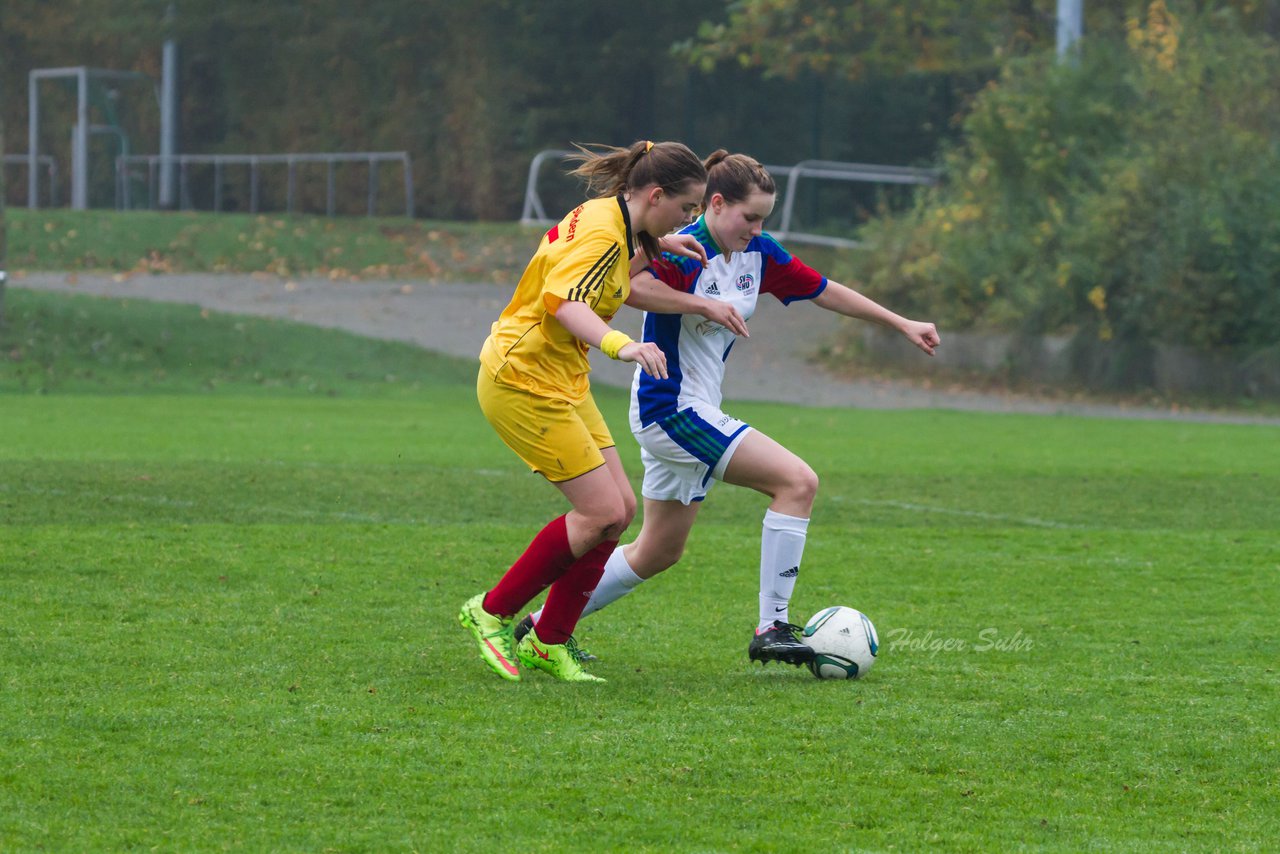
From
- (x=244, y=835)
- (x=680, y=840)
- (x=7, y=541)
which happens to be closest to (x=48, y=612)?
(x=7, y=541)

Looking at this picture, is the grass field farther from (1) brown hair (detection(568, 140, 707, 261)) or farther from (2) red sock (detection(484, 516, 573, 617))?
(1) brown hair (detection(568, 140, 707, 261))

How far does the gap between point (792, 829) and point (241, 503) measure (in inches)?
265

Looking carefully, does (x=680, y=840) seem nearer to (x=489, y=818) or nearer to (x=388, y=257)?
(x=489, y=818)

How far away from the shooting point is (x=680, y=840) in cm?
424

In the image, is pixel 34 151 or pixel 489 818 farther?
pixel 34 151

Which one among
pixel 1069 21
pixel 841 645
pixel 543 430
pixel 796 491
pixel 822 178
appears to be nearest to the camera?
pixel 543 430

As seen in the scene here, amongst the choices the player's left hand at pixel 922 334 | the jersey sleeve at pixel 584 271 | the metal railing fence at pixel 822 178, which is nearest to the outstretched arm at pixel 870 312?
the player's left hand at pixel 922 334

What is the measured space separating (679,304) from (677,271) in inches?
10.7

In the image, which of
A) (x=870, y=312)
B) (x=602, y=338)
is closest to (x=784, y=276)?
(x=870, y=312)

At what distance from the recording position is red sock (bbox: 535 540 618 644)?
6.19 metres

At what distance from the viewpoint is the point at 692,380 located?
20.7 ft

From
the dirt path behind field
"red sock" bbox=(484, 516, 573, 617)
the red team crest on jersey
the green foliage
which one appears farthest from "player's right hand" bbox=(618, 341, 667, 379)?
the green foliage

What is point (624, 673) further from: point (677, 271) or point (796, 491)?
point (677, 271)

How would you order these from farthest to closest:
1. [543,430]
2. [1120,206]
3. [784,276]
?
[1120,206]
[784,276]
[543,430]
